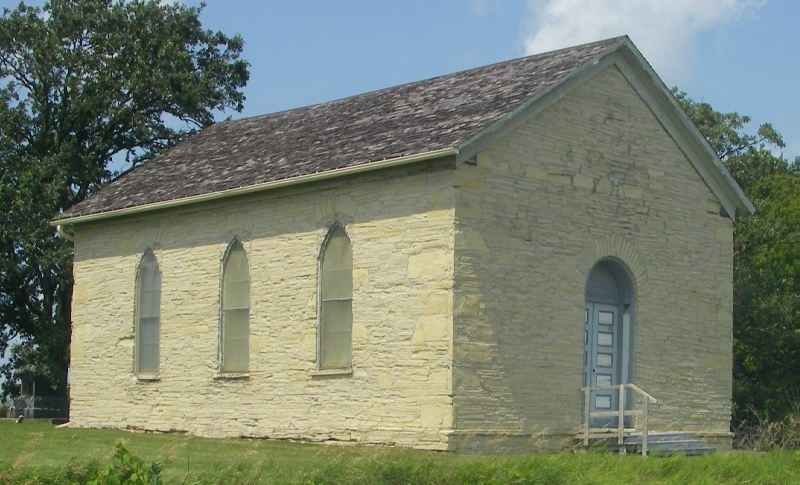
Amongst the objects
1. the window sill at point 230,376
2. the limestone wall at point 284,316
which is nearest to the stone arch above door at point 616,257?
the limestone wall at point 284,316

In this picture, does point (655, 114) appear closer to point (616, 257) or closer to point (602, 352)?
point (616, 257)

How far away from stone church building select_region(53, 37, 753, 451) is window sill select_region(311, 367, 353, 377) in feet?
0.40

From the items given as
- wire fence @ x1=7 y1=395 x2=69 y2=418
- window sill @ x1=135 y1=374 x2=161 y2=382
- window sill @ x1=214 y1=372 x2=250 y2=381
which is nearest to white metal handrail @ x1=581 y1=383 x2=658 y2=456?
window sill @ x1=214 y1=372 x2=250 y2=381

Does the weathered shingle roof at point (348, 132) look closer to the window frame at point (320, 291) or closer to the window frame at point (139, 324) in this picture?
the window frame at point (320, 291)

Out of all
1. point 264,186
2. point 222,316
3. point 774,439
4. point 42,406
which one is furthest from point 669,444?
point 42,406

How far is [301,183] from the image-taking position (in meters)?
23.4

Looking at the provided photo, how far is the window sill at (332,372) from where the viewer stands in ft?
73.9

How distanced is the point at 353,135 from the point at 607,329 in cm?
572

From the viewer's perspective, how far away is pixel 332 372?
2284cm

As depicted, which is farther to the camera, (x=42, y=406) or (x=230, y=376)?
(x=42, y=406)

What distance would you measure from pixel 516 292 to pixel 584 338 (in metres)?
1.95

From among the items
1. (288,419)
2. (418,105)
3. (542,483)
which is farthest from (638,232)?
(542,483)

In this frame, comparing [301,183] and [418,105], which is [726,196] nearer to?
[418,105]

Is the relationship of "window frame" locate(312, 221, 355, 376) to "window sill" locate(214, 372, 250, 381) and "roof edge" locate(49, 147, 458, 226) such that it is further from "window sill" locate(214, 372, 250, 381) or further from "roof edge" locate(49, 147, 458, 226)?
"window sill" locate(214, 372, 250, 381)
